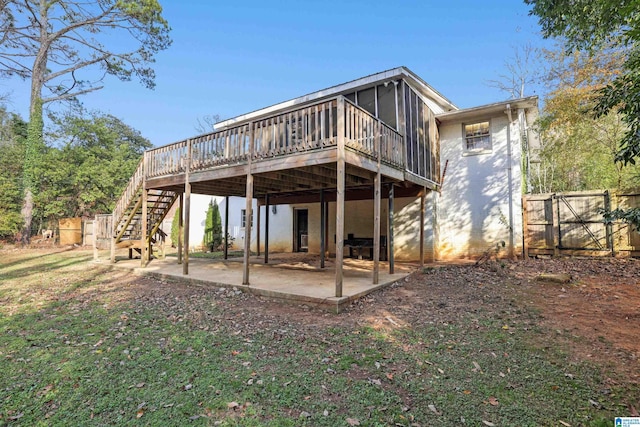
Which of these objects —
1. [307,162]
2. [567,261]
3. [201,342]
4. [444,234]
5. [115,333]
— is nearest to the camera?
→ [201,342]

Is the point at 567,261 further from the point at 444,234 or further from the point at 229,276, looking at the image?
the point at 229,276

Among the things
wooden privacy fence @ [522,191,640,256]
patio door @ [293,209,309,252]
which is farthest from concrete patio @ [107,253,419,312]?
patio door @ [293,209,309,252]

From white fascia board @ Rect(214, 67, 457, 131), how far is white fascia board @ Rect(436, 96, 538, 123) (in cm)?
89

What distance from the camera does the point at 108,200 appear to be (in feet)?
64.3

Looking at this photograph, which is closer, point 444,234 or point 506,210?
point 506,210

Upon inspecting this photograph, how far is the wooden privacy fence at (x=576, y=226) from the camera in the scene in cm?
876

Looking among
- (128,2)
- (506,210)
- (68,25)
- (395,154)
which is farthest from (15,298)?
(68,25)

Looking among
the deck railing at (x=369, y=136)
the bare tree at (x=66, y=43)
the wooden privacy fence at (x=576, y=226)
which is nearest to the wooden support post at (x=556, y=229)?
the wooden privacy fence at (x=576, y=226)

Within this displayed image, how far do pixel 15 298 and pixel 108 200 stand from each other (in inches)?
609

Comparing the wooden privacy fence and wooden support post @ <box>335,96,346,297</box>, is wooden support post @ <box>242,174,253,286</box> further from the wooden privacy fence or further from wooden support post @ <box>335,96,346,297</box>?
the wooden privacy fence

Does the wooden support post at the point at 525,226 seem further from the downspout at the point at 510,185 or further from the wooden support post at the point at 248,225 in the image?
the wooden support post at the point at 248,225

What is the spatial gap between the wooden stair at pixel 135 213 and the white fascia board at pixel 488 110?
9.79m

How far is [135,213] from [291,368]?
8.74m

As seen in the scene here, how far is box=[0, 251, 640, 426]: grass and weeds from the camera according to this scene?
264cm
